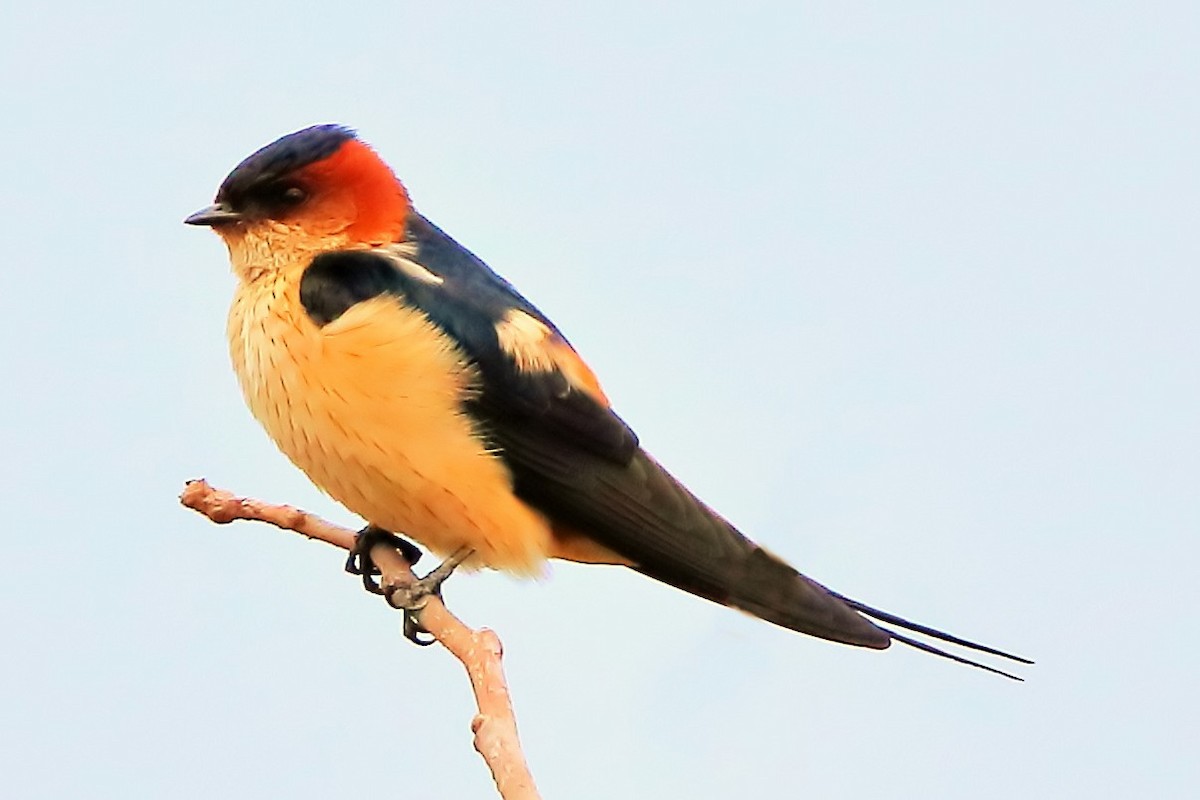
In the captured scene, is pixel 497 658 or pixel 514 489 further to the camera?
pixel 514 489

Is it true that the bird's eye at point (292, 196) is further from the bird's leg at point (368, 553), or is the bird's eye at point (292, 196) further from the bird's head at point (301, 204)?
the bird's leg at point (368, 553)

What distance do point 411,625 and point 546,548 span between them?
0.22m

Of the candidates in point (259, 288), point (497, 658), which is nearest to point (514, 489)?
point (259, 288)

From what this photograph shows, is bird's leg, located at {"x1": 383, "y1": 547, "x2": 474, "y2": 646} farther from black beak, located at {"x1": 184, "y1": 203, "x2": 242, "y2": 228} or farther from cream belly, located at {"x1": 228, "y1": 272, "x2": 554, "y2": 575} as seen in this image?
black beak, located at {"x1": 184, "y1": 203, "x2": 242, "y2": 228}

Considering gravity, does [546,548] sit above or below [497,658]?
above

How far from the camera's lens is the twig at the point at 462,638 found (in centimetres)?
144

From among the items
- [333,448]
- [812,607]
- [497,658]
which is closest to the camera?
[497,658]

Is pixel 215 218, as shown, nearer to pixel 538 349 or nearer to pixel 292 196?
pixel 292 196

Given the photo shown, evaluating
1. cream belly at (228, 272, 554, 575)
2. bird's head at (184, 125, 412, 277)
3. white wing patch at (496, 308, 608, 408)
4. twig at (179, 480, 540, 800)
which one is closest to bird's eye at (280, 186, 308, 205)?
bird's head at (184, 125, 412, 277)

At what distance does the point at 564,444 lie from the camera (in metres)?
2.31

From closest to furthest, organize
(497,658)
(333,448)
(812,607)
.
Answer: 1. (497,658)
2. (333,448)
3. (812,607)

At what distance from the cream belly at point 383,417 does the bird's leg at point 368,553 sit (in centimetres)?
7

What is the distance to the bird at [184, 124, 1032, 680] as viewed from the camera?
7.23 ft

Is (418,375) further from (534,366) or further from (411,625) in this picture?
(411,625)
